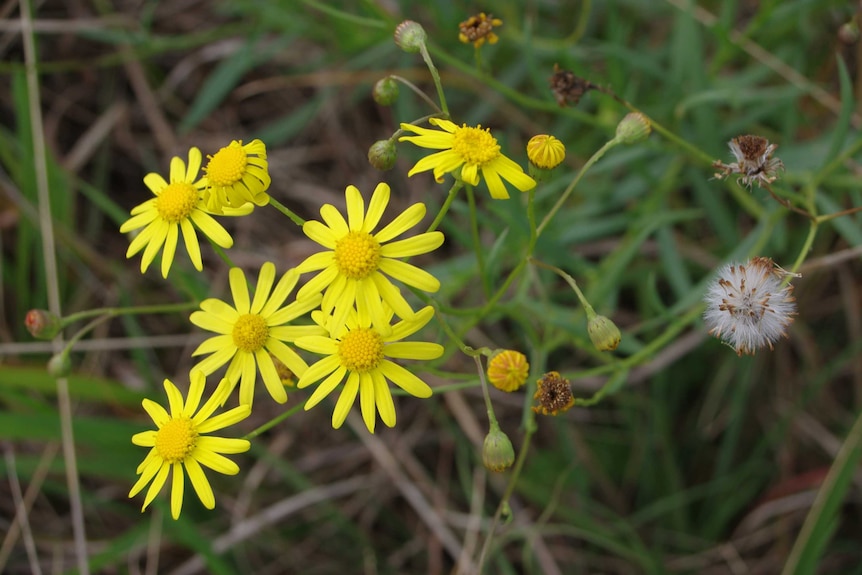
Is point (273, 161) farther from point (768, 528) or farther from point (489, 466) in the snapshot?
point (768, 528)

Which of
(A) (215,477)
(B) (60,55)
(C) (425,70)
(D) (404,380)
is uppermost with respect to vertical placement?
(B) (60,55)

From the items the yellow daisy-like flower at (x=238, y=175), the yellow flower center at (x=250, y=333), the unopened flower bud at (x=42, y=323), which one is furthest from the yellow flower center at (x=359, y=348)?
the unopened flower bud at (x=42, y=323)

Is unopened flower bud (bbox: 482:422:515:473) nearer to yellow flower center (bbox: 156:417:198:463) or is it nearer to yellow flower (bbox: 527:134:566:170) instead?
yellow flower (bbox: 527:134:566:170)

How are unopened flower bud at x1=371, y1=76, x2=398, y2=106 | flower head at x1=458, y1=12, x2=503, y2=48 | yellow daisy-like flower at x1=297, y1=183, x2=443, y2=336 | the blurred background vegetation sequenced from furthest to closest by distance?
the blurred background vegetation, flower head at x1=458, y1=12, x2=503, y2=48, unopened flower bud at x1=371, y1=76, x2=398, y2=106, yellow daisy-like flower at x1=297, y1=183, x2=443, y2=336

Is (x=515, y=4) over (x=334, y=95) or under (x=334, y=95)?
under

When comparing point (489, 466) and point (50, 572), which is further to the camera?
point (50, 572)

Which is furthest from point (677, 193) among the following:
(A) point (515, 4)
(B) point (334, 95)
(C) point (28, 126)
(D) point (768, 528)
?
(C) point (28, 126)

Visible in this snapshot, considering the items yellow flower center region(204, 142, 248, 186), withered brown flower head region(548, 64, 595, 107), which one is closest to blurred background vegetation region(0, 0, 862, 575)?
withered brown flower head region(548, 64, 595, 107)
